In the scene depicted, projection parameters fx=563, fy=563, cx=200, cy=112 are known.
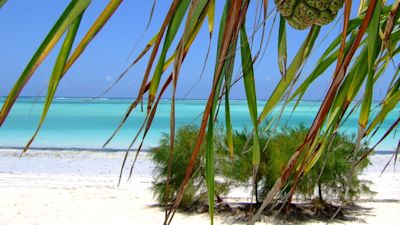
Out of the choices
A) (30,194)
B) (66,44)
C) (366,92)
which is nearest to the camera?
(66,44)

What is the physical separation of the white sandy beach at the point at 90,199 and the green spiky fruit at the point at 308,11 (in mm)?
5258

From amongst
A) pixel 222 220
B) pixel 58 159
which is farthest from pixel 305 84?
pixel 58 159

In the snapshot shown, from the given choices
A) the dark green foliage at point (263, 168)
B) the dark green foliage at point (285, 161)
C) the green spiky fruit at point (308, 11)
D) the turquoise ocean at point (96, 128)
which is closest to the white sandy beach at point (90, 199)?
the dark green foliage at point (263, 168)

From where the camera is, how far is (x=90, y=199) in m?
8.50

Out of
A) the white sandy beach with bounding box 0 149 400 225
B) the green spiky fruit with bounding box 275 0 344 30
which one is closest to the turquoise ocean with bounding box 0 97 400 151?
the green spiky fruit with bounding box 275 0 344 30

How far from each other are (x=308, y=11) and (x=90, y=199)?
328 inches

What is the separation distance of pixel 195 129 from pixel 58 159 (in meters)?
9.38

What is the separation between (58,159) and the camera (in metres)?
16.2

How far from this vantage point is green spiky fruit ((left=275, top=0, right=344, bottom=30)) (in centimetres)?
48

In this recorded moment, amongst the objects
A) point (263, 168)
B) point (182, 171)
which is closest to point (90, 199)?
point (182, 171)

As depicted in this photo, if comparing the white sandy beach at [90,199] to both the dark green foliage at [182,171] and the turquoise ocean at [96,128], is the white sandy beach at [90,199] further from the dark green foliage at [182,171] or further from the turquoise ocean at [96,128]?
the turquoise ocean at [96,128]

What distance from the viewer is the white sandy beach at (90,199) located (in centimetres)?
702

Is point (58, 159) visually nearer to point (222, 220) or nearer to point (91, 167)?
point (91, 167)

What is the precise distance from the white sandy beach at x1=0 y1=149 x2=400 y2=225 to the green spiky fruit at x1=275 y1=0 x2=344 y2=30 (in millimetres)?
5258
